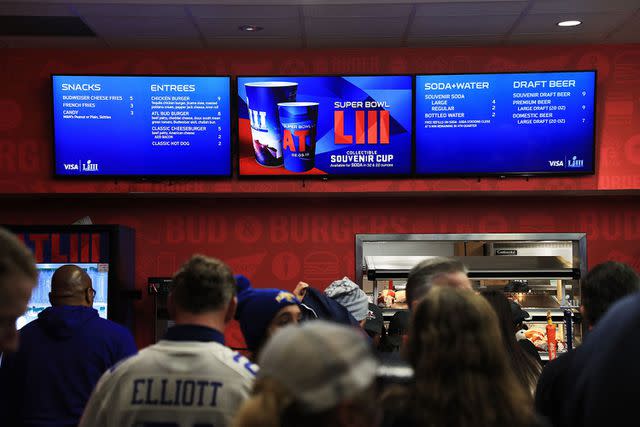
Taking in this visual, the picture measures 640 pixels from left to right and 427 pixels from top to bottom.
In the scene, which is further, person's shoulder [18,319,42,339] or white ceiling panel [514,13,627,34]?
white ceiling panel [514,13,627,34]

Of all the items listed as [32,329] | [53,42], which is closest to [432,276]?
[32,329]

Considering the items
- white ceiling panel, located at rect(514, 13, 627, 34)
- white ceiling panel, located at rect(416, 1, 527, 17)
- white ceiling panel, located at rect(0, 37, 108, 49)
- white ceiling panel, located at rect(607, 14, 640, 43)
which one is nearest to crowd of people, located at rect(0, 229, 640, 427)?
white ceiling panel, located at rect(416, 1, 527, 17)

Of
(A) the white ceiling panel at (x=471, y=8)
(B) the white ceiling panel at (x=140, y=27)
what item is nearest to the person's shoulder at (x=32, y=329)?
(B) the white ceiling panel at (x=140, y=27)

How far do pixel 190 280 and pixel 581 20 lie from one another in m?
3.56

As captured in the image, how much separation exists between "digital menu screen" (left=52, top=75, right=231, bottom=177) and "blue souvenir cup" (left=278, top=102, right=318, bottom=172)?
14.5 inches

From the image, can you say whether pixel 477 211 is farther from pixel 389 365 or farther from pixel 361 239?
pixel 389 365

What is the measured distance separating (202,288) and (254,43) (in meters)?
3.35

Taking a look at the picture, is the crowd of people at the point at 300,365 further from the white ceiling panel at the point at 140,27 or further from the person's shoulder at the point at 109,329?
the white ceiling panel at the point at 140,27

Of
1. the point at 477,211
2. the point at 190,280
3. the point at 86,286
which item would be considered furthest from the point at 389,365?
the point at 477,211

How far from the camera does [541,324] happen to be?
16.9ft

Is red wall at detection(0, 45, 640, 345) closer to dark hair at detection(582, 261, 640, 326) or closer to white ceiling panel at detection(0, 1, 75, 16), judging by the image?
white ceiling panel at detection(0, 1, 75, 16)

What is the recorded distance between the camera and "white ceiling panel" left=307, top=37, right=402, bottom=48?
5.09 m

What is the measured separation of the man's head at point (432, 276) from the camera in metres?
2.46

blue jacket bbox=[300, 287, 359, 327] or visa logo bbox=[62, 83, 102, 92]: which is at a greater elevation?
visa logo bbox=[62, 83, 102, 92]
